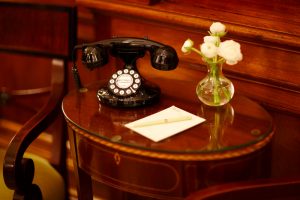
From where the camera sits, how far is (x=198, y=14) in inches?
55.3

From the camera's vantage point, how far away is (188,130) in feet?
3.75

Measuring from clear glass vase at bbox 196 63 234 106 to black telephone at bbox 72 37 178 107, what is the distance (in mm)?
90

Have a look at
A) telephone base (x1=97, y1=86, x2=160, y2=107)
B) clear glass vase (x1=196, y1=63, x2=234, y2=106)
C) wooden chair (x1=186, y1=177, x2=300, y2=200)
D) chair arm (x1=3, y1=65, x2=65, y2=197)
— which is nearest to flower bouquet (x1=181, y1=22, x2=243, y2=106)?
clear glass vase (x1=196, y1=63, x2=234, y2=106)

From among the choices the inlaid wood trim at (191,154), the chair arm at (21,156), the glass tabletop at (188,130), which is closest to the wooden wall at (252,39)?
the glass tabletop at (188,130)

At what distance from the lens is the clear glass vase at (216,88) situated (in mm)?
1209

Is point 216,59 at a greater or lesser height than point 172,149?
greater

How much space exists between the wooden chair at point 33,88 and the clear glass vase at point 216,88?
465mm

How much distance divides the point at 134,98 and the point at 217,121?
Answer: 0.21m

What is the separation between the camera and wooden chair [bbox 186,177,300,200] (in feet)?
3.34

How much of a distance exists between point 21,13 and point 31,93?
323 mm

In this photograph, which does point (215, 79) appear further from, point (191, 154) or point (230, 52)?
point (191, 154)

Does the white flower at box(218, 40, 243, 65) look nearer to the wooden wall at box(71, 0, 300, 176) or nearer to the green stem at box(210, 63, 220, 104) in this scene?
the green stem at box(210, 63, 220, 104)

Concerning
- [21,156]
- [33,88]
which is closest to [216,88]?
[21,156]

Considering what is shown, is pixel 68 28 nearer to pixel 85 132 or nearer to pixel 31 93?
pixel 31 93
